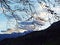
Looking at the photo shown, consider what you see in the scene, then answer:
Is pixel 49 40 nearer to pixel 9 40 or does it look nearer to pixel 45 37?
pixel 45 37

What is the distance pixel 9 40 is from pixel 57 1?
3.12m

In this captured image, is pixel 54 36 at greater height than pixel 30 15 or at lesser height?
greater

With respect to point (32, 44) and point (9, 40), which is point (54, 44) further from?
point (9, 40)

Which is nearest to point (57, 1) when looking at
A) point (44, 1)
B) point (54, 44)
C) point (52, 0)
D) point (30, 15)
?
point (52, 0)

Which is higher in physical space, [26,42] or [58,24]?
[58,24]

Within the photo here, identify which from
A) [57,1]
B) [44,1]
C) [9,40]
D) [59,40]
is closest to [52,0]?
[57,1]

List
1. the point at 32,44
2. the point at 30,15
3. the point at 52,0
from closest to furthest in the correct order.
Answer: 1. the point at 32,44
2. the point at 30,15
3. the point at 52,0

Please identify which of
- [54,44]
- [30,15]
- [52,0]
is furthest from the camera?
[52,0]

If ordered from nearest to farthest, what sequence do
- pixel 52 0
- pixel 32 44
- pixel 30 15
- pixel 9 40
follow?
1. pixel 32 44
2. pixel 9 40
3. pixel 30 15
4. pixel 52 0

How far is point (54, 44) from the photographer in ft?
7.12

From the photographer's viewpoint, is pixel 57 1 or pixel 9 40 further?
pixel 57 1

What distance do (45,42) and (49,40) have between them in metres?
0.05

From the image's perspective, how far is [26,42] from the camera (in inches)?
94.5

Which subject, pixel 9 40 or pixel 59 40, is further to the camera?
pixel 9 40
